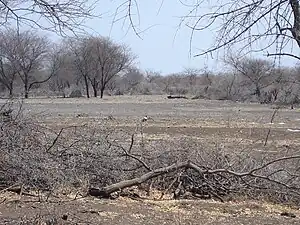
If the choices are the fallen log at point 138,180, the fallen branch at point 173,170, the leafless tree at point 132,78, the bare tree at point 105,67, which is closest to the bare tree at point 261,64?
the fallen branch at point 173,170

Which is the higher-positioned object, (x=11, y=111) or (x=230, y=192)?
(x=11, y=111)

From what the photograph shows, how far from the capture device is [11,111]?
39.6 ft

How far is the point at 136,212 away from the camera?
891cm

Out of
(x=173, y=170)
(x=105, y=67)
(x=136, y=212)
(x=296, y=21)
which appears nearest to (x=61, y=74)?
(x=105, y=67)

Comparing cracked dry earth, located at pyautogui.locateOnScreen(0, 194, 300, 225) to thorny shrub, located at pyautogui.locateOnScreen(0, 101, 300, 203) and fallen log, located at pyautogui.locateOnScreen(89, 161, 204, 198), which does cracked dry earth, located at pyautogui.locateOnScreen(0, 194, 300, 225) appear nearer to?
fallen log, located at pyautogui.locateOnScreen(89, 161, 204, 198)

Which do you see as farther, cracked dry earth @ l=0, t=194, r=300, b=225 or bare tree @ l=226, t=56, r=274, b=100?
cracked dry earth @ l=0, t=194, r=300, b=225

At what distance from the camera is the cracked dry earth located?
26.5ft

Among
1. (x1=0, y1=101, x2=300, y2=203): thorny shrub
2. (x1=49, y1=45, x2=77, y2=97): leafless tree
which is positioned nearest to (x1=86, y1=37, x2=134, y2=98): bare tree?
(x1=49, y1=45, x2=77, y2=97): leafless tree

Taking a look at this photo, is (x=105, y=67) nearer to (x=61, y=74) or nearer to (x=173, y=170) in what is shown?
(x=61, y=74)

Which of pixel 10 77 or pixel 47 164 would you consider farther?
pixel 10 77

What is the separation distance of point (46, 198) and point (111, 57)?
71.3 metres

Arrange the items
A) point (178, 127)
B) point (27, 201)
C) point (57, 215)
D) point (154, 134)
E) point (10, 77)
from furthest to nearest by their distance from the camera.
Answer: point (10, 77) → point (178, 127) → point (154, 134) → point (27, 201) → point (57, 215)

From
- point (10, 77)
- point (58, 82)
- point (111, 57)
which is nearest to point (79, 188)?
point (10, 77)

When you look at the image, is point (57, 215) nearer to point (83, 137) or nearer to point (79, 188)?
point (79, 188)
